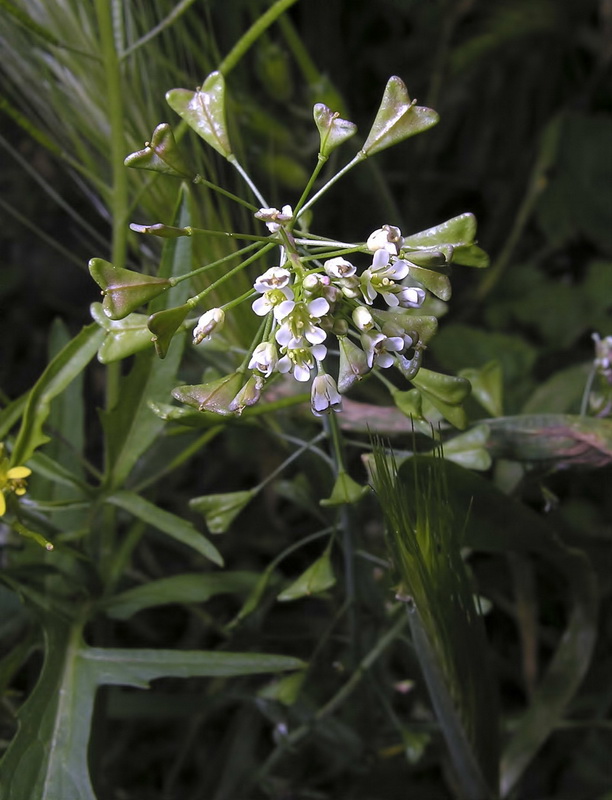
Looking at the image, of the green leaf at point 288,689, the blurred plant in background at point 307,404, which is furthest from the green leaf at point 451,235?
the green leaf at point 288,689

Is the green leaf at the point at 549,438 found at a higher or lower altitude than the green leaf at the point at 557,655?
higher

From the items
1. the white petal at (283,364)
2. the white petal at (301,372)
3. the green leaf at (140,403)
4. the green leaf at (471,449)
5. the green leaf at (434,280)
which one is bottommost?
the green leaf at (471,449)

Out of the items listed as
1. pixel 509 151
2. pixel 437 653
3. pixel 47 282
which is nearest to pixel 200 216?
pixel 437 653

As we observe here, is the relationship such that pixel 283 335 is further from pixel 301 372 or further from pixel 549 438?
pixel 549 438

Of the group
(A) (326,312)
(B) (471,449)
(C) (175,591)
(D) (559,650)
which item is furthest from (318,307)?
(D) (559,650)

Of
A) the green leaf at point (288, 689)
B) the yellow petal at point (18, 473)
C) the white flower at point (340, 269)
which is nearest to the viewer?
the white flower at point (340, 269)

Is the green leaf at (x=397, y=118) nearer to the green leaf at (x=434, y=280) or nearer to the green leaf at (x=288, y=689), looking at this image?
the green leaf at (x=434, y=280)
